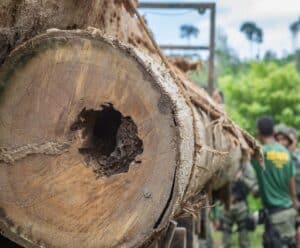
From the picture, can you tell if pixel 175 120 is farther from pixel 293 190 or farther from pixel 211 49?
pixel 211 49

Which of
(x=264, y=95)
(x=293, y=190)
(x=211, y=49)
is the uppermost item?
(x=264, y=95)

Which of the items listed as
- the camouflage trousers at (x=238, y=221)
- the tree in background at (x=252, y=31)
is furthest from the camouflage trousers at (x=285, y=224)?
the tree in background at (x=252, y=31)

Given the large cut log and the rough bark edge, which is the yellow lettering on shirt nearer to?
the large cut log

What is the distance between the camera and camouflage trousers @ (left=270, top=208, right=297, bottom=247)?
8180 mm

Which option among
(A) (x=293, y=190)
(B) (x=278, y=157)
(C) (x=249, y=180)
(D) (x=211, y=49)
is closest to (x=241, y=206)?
(C) (x=249, y=180)

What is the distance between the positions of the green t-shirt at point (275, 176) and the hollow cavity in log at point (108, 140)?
4815 mm

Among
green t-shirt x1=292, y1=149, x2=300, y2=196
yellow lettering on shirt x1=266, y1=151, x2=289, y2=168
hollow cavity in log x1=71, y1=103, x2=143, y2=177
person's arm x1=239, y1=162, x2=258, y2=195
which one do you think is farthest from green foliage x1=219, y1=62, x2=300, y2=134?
hollow cavity in log x1=71, y1=103, x2=143, y2=177

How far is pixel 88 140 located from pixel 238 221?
631cm

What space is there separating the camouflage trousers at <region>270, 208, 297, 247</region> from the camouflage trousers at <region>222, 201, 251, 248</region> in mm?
888

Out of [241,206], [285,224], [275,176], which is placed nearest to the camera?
[275,176]

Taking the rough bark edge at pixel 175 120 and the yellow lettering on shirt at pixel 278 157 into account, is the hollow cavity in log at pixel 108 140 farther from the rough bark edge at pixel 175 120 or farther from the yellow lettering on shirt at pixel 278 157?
the yellow lettering on shirt at pixel 278 157

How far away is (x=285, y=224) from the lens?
26.9 feet

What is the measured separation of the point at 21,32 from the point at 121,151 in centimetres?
71

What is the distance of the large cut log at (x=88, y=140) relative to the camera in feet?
9.56
